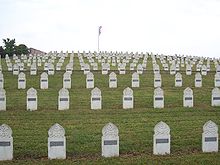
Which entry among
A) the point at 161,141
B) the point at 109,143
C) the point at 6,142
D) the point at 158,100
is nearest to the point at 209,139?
the point at 161,141

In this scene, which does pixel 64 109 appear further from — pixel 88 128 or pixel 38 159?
pixel 38 159

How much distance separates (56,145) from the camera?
35.5 feet

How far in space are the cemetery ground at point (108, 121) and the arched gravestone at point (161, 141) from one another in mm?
224

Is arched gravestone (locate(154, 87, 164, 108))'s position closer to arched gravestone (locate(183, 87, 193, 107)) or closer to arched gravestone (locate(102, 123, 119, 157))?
arched gravestone (locate(183, 87, 193, 107))

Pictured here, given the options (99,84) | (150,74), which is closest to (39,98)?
(99,84)

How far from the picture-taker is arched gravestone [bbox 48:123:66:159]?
10.8 meters

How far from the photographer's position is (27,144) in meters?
11.9

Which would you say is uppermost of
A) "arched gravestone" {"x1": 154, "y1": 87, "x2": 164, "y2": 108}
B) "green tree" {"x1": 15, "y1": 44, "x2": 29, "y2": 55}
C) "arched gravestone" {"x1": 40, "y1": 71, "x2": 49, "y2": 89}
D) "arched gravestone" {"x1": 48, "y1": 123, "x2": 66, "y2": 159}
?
"green tree" {"x1": 15, "y1": 44, "x2": 29, "y2": 55}

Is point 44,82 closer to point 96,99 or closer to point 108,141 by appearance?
point 96,99

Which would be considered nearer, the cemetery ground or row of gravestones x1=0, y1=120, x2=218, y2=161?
row of gravestones x1=0, y1=120, x2=218, y2=161

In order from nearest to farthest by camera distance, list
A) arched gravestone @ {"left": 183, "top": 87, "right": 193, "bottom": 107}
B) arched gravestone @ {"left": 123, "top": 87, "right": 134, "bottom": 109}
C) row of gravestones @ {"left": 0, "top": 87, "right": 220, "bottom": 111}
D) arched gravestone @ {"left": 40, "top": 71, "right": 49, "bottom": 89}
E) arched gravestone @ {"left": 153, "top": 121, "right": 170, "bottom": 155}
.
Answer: arched gravestone @ {"left": 153, "top": 121, "right": 170, "bottom": 155} < row of gravestones @ {"left": 0, "top": 87, "right": 220, "bottom": 111} < arched gravestone @ {"left": 123, "top": 87, "right": 134, "bottom": 109} < arched gravestone @ {"left": 183, "top": 87, "right": 193, "bottom": 107} < arched gravestone @ {"left": 40, "top": 71, "right": 49, "bottom": 89}

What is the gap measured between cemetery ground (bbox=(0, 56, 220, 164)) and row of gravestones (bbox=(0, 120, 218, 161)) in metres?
0.24

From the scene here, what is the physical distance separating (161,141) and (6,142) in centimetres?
410

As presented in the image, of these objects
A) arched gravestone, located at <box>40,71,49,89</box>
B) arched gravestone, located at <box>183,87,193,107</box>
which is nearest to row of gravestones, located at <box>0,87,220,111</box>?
arched gravestone, located at <box>183,87,193,107</box>
